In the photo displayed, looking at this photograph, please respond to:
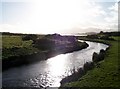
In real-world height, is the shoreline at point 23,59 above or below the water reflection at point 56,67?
above

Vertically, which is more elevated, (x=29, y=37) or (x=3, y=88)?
(x=29, y=37)

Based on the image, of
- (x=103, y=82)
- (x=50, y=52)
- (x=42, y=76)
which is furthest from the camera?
(x=50, y=52)

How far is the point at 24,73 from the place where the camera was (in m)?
46.3

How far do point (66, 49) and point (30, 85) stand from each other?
Result: 5841 cm

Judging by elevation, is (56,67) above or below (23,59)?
below

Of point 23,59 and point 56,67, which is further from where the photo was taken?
point 23,59

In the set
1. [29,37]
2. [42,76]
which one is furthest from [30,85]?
[29,37]

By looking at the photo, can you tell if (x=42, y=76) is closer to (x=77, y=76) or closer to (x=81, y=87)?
(x=77, y=76)

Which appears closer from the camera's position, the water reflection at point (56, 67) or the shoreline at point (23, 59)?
the water reflection at point (56, 67)

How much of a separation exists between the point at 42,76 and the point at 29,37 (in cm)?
7553

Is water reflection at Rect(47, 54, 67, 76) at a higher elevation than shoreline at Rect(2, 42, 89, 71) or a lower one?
lower

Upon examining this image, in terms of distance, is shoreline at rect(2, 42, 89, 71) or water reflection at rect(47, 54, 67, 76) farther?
shoreline at rect(2, 42, 89, 71)

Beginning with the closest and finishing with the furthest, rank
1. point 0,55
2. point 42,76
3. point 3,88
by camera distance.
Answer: point 3,88 < point 42,76 < point 0,55

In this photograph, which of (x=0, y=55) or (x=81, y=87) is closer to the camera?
(x=81, y=87)
